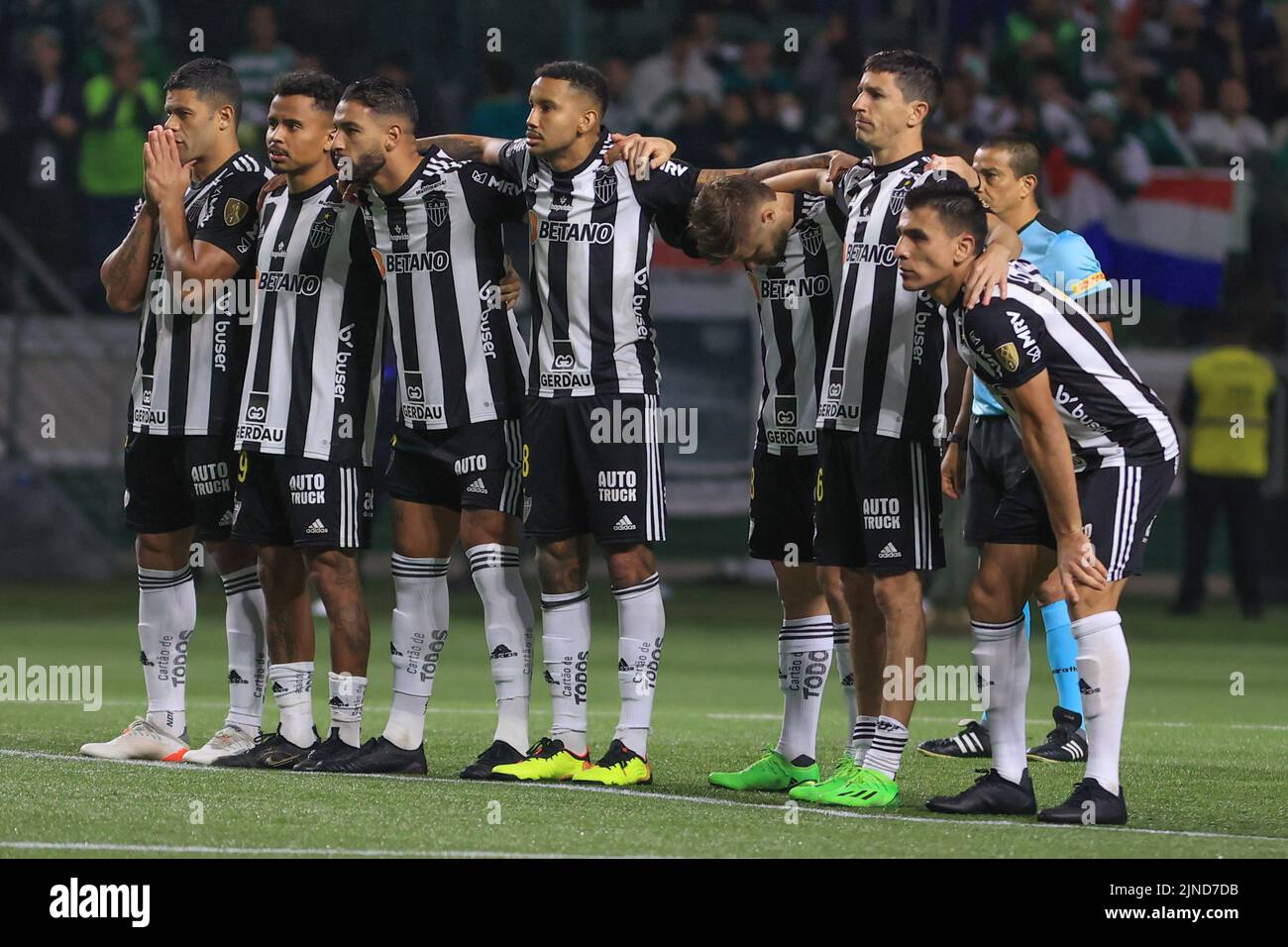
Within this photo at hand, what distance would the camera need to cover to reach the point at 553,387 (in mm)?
6676

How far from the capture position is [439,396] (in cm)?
682

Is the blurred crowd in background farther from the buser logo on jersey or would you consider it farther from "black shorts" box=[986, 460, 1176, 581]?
"black shorts" box=[986, 460, 1176, 581]

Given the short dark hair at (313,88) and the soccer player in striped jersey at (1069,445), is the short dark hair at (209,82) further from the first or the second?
the soccer player in striped jersey at (1069,445)

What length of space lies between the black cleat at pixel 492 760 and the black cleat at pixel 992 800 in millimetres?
1517

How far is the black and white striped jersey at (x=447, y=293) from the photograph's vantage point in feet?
22.4

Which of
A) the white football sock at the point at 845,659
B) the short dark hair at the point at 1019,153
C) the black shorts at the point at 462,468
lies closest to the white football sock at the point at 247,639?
the black shorts at the point at 462,468

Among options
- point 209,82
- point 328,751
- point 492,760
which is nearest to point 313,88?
point 209,82

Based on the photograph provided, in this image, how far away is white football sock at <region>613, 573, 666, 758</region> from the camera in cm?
664

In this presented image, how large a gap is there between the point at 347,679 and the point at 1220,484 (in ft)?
32.8

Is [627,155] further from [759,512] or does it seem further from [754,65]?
[754,65]

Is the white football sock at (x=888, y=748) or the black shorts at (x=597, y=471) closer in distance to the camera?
the white football sock at (x=888, y=748)

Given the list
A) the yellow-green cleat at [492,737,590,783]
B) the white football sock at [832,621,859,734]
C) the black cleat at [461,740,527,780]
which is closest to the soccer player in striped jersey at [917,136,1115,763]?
the white football sock at [832,621,859,734]

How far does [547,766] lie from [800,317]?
5.86 ft

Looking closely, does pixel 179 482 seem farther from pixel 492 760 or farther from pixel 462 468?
→ pixel 492 760
